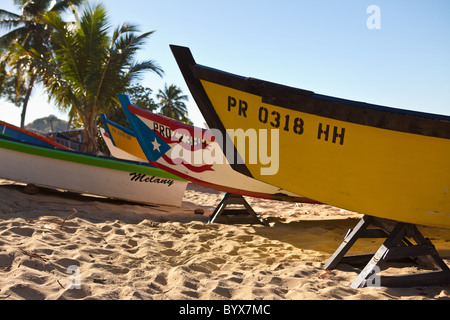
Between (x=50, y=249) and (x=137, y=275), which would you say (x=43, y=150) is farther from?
(x=137, y=275)

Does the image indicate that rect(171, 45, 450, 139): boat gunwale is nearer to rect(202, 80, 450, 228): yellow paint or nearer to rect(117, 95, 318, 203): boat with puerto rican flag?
rect(202, 80, 450, 228): yellow paint

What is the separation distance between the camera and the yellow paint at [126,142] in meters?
10.4

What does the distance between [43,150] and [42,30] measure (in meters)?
18.6

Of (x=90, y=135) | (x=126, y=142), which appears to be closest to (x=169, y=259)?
(x=126, y=142)

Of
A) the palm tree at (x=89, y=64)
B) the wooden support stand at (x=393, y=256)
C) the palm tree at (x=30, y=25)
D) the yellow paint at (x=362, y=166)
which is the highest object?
the palm tree at (x=30, y=25)

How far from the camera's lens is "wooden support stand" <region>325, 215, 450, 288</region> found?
239 cm

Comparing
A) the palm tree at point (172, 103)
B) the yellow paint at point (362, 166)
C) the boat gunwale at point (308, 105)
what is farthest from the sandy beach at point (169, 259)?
the palm tree at point (172, 103)

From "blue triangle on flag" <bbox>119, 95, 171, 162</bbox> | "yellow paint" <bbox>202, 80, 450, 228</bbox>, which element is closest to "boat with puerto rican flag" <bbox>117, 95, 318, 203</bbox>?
"blue triangle on flag" <bbox>119, 95, 171, 162</bbox>

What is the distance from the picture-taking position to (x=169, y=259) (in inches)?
117

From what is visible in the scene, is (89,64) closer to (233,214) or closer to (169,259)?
(233,214)

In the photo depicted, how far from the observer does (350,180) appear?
8.99 feet

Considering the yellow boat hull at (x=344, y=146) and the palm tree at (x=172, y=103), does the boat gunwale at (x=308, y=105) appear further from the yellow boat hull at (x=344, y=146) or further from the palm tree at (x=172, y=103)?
the palm tree at (x=172, y=103)

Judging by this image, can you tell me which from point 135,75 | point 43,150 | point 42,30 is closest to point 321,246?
point 43,150

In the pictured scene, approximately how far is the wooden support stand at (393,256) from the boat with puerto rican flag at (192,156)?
206cm
